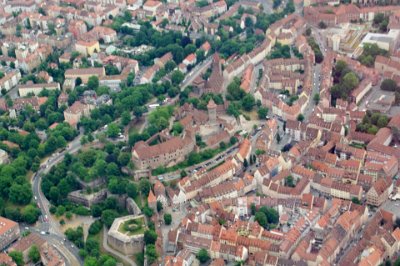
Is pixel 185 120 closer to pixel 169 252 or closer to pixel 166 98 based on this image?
pixel 166 98

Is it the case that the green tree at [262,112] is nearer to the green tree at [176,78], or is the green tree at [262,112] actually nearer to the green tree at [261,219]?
the green tree at [176,78]

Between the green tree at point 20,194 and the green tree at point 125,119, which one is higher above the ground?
the green tree at point 125,119

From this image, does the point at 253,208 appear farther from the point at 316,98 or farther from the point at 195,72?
the point at 195,72

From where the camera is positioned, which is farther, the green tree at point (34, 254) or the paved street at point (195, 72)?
the paved street at point (195, 72)

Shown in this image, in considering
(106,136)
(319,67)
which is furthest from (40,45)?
(319,67)

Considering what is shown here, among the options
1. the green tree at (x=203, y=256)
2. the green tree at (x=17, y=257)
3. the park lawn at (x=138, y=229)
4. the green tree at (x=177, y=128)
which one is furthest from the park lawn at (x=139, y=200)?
the green tree at (x=17, y=257)

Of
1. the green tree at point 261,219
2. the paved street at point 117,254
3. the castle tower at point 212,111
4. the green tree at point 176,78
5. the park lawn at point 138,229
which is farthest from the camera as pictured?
the green tree at point 176,78

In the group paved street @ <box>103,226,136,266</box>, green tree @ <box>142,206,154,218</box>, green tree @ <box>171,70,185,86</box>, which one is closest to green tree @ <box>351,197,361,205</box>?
green tree @ <box>142,206,154,218</box>
